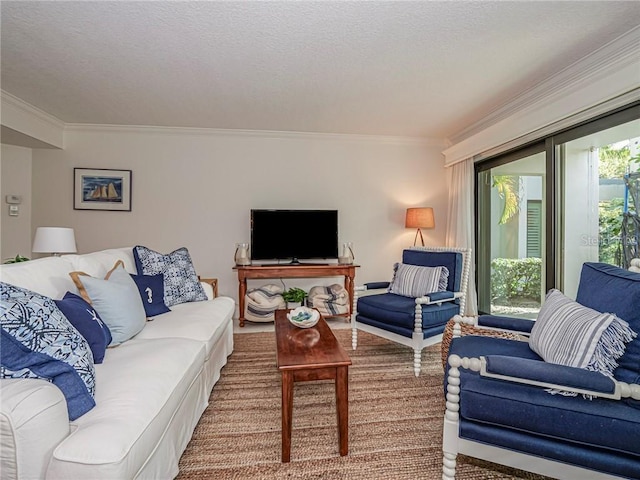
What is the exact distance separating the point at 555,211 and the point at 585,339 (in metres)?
2.11

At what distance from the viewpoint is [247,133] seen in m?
4.30

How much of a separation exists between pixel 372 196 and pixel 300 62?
2.36m

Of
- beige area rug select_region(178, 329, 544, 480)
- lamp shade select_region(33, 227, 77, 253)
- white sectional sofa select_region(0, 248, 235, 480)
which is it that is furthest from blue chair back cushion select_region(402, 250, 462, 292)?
lamp shade select_region(33, 227, 77, 253)

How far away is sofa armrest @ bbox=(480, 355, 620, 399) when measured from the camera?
3.84 feet

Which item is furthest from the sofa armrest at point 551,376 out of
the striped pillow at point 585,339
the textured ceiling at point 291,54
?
the textured ceiling at point 291,54

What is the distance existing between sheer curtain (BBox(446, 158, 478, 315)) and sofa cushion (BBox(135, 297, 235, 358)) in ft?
9.57

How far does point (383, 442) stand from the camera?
1.70 m

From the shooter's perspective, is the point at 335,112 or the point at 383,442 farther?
the point at 335,112

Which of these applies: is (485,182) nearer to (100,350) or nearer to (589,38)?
(589,38)

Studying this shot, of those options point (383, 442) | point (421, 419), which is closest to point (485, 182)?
point (421, 419)

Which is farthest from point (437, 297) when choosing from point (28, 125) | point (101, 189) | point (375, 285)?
point (28, 125)

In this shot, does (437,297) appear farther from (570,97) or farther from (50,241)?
(50,241)

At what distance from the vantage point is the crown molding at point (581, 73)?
2.18 metres

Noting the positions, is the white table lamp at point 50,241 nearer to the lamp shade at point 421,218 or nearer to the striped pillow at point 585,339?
the striped pillow at point 585,339
